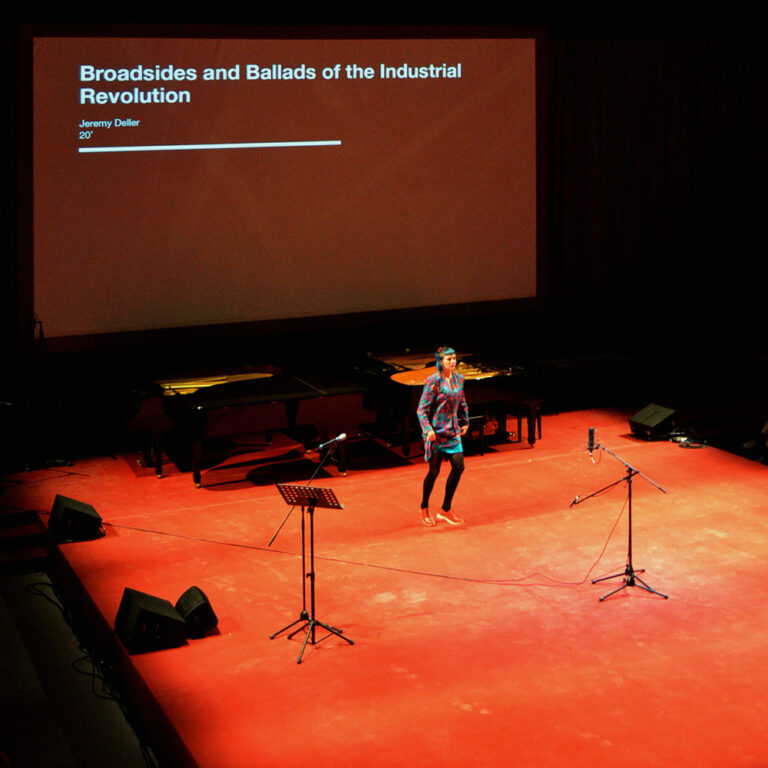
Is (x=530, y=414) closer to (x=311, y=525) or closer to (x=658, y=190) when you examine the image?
(x=658, y=190)

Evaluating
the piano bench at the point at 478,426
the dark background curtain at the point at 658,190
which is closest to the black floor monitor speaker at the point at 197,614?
the piano bench at the point at 478,426

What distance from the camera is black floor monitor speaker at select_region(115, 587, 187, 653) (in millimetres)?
6055

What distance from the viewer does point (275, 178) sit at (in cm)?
1029

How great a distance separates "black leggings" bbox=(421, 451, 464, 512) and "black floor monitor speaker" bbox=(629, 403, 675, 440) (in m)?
2.75

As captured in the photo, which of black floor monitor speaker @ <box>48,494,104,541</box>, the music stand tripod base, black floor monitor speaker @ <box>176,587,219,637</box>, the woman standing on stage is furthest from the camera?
black floor monitor speaker @ <box>48,494,104,541</box>

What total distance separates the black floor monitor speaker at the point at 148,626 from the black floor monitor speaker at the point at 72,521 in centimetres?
170

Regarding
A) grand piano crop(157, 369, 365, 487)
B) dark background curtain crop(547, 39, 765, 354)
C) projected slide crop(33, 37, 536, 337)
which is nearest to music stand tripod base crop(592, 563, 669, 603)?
grand piano crop(157, 369, 365, 487)

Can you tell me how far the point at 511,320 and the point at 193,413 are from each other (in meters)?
4.23

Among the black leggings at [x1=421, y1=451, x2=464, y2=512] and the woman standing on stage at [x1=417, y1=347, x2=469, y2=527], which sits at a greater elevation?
the woman standing on stage at [x1=417, y1=347, x2=469, y2=527]

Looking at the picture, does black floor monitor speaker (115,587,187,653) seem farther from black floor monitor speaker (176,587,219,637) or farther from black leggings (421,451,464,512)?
black leggings (421,451,464,512)

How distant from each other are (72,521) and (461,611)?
9.29ft

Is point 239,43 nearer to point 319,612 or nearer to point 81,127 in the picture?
point 81,127

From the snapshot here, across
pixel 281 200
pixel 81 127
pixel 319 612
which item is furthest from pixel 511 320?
pixel 319 612

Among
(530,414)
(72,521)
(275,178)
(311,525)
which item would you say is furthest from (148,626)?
(275,178)
